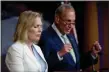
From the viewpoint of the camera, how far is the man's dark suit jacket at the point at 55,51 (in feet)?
4.81

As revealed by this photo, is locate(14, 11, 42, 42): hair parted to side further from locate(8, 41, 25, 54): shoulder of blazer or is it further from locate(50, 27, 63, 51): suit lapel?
locate(50, 27, 63, 51): suit lapel

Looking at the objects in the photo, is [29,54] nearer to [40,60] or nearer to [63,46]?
[40,60]

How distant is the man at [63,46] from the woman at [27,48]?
0.04 metres

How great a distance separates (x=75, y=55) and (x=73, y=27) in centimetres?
17

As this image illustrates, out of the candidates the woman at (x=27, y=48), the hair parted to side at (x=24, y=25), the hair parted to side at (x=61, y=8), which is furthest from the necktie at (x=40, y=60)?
the hair parted to side at (x=61, y=8)

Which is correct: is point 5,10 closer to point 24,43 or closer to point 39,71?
point 24,43

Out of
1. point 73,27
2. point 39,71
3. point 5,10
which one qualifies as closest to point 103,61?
point 73,27

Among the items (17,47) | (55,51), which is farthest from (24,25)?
(55,51)

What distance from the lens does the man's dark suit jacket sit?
1.46m

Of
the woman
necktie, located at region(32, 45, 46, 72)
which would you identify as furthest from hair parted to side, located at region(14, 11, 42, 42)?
necktie, located at region(32, 45, 46, 72)

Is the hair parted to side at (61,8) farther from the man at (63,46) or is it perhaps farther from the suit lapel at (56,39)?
the suit lapel at (56,39)

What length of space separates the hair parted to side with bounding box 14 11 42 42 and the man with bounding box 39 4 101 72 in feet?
0.37

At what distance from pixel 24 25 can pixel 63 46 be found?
0.26 m

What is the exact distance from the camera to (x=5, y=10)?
4.81 feet
